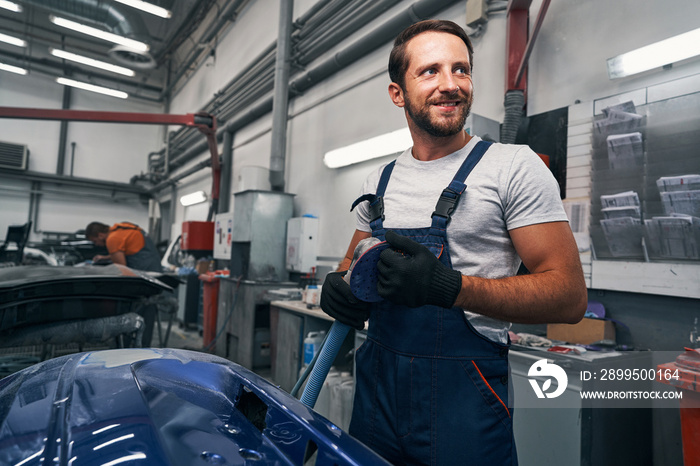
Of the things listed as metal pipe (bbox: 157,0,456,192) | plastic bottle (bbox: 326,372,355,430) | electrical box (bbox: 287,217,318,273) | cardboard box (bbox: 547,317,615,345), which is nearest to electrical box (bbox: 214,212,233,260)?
electrical box (bbox: 287,217,318,273)

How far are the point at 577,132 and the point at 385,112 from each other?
69.0 inches

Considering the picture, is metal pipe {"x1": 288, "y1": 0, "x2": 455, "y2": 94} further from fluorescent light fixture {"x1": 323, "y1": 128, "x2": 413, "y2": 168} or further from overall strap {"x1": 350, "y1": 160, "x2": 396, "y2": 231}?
overall strap {"x1": 350, "y1": 160, "x2": 396, "y2": 231}

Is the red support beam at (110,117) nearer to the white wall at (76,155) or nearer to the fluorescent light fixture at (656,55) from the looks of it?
the fluorescent light fixture at (656,55)

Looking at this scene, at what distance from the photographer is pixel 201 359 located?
3.32ft

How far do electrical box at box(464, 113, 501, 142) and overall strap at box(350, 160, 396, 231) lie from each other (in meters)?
1.29

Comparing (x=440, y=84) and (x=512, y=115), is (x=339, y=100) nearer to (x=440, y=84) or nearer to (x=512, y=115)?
(x=512, y=115)

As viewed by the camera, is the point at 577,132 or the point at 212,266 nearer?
the point at 577,132

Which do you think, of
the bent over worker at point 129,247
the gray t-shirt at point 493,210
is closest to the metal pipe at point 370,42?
the bent over worker at point 129,247

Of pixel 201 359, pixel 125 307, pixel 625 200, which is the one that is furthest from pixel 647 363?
pixel 125 307

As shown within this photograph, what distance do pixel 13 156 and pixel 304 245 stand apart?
889 centimetres

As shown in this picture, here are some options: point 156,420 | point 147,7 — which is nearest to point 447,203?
point 156,420

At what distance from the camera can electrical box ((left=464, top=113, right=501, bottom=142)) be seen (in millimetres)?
2309

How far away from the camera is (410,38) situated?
110 centimetres

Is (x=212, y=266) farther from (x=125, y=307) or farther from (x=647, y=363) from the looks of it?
(x=647, y=363)
